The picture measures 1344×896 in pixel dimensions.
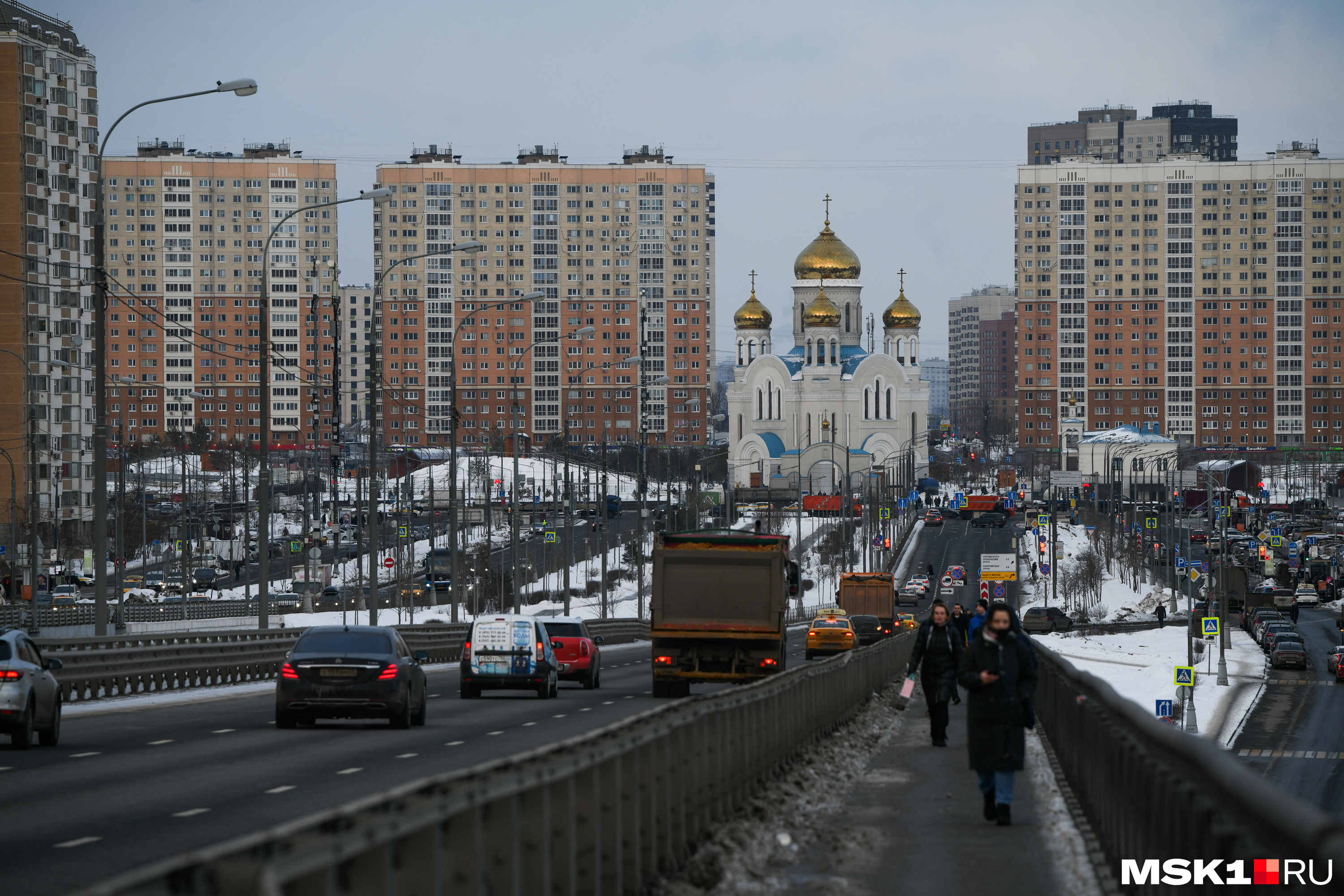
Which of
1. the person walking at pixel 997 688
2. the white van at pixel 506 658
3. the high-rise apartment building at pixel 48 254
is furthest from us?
the high-rise apartment building at pixel 48 254

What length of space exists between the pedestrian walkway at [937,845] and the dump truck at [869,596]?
45.5 m

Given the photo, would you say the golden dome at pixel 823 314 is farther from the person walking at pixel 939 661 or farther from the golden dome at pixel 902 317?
the person walking at pixel 939 661

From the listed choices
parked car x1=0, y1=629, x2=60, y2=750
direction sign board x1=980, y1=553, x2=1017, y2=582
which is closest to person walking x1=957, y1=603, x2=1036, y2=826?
parked car x1=0, y1=629, x2=60, y2=750

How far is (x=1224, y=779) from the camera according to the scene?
6.91 m

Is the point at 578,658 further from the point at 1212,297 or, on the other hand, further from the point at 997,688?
the point at 1212,297

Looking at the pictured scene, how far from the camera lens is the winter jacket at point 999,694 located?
1258cm

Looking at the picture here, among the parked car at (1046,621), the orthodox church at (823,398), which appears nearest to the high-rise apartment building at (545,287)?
the orthodox church at (823,398)

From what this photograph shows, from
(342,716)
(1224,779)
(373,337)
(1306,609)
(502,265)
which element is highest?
(502,265)

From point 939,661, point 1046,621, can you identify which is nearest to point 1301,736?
point 1046,621

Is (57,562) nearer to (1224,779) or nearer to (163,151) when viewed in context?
(1224,779)

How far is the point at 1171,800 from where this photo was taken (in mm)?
8125

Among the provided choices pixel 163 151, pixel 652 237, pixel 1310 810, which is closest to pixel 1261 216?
pixel 652 237

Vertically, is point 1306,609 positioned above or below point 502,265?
below

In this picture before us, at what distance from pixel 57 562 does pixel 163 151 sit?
4192 inches
